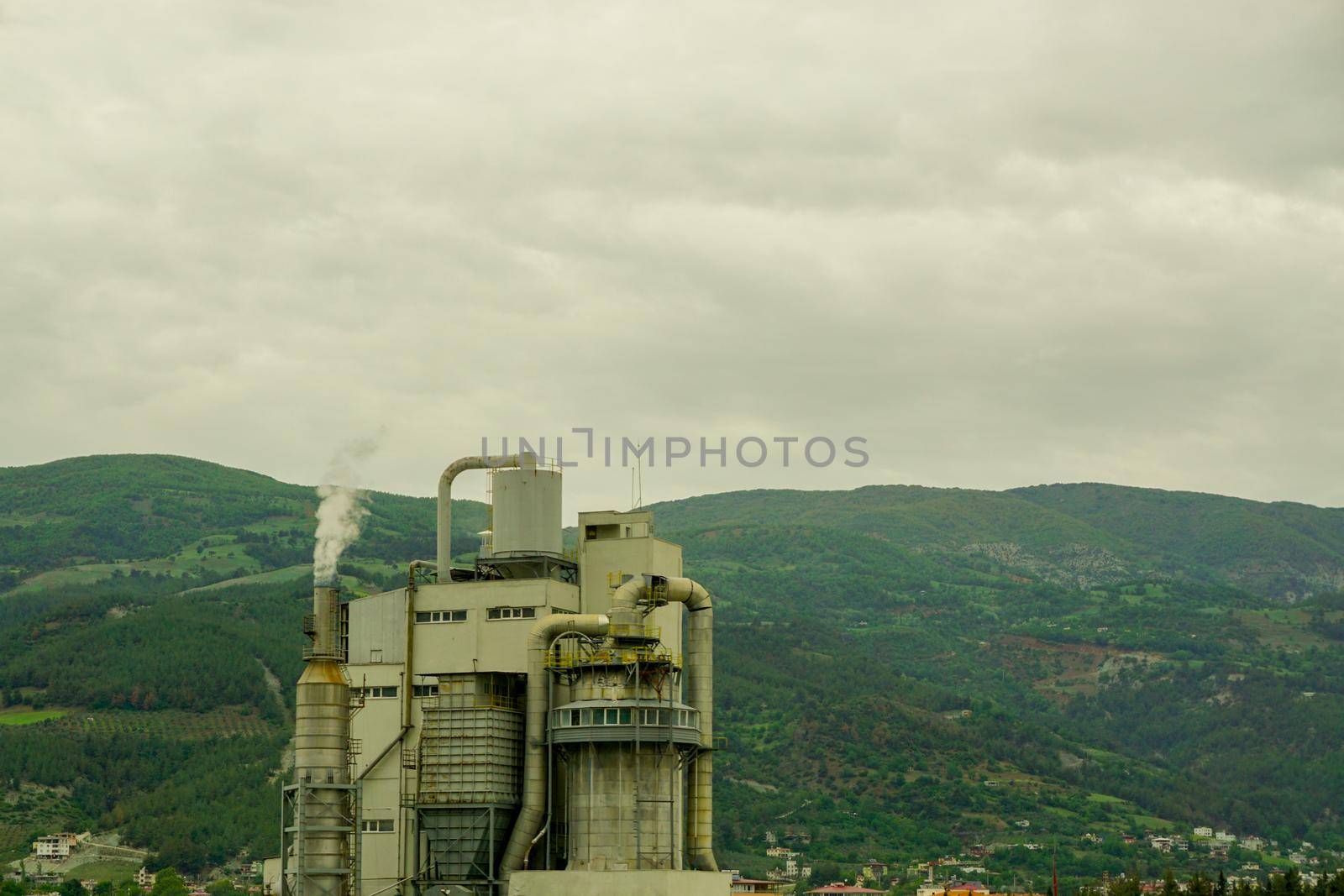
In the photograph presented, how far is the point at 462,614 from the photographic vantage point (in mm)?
102625

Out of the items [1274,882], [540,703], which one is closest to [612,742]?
[540,703]

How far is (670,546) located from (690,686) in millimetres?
8828

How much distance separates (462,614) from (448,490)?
377 inches

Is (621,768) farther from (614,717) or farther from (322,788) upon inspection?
(322,788)

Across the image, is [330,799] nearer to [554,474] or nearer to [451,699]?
[451,699]

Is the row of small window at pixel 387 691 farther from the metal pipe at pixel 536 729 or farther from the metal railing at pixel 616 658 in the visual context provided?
the metal railing at pixel 616 658

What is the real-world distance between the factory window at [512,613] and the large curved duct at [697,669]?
4671 mm

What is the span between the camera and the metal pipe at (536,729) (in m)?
95.7

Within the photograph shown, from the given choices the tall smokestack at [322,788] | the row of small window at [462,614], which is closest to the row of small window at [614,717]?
the row of small window at [462,614]

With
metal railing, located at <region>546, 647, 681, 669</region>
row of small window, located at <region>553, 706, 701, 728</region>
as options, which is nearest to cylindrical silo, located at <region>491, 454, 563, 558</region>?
metal railing, located at <region>546, 647, 681, 669</region>

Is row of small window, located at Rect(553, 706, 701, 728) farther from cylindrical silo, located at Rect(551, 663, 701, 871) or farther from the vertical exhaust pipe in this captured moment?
the vertical exhaust pipe

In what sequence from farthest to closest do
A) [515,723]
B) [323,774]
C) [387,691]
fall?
[387,691], [515,723], [323,774]

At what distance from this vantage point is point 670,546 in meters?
108

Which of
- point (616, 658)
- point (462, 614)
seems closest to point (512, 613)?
point (462, 614)
